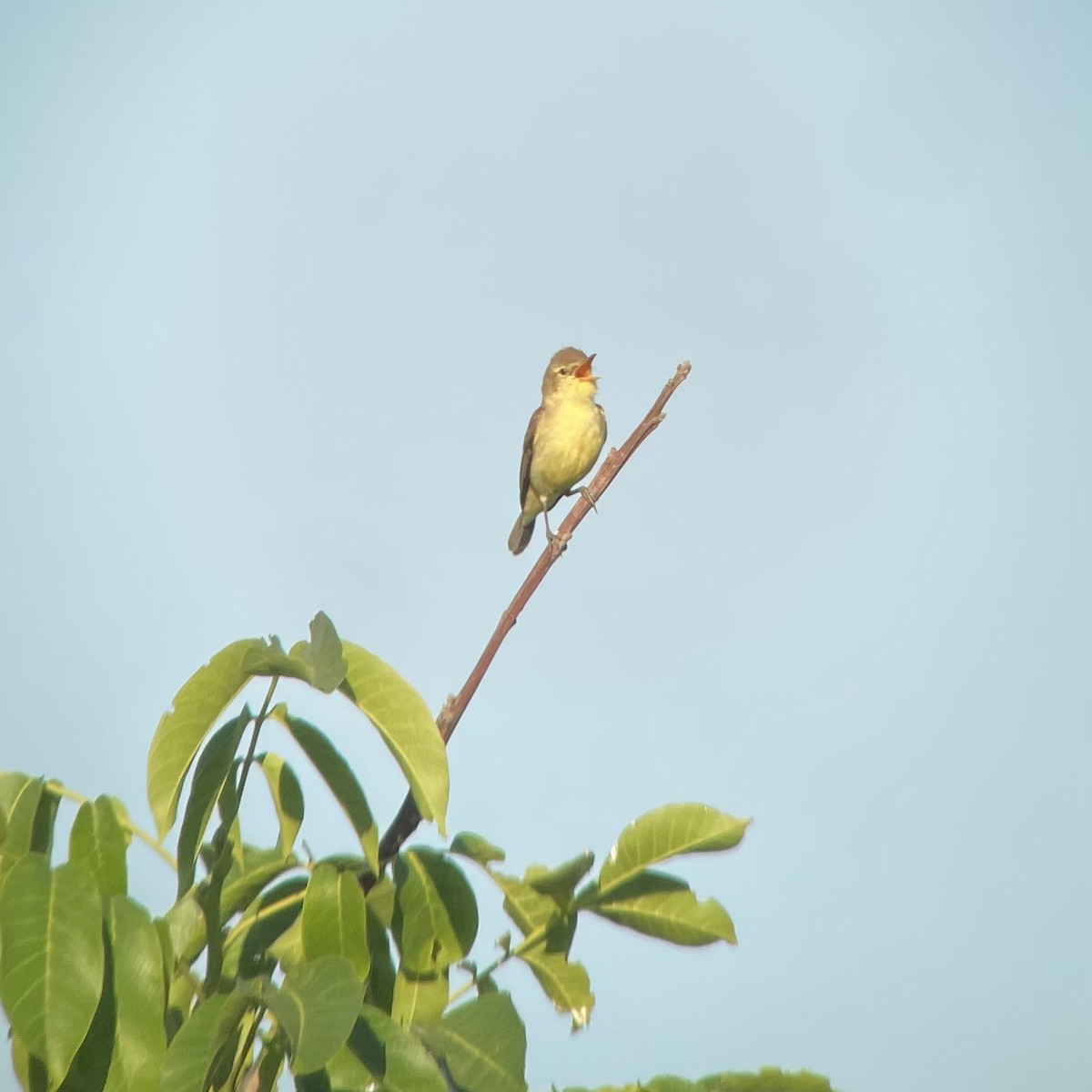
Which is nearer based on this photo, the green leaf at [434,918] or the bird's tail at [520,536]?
the green leaf at [434,918]

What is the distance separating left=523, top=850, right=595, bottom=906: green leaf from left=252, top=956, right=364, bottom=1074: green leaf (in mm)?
522

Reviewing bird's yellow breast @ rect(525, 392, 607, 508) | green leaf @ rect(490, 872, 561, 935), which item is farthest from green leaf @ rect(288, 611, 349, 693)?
bird's yellow breast @ rect(525, 392, 607, 508)

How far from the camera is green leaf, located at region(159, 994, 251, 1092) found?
6.17ft

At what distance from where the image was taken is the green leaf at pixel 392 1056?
203 centimetres

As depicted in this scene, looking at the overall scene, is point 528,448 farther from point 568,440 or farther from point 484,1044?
point 484,1044

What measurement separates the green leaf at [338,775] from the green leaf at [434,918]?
0.45ft

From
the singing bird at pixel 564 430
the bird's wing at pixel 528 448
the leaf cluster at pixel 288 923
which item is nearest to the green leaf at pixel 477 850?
the leaf cluster at pixel 288 923

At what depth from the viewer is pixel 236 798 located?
2342mm

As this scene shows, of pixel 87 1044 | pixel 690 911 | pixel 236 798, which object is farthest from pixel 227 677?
pixel 690 911

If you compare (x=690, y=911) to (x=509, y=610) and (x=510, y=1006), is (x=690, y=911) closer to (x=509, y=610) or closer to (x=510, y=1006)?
(x=510, y=1006)

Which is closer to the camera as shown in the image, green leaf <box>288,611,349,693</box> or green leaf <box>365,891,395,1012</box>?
green leaf <box>288,611,349,693</box>

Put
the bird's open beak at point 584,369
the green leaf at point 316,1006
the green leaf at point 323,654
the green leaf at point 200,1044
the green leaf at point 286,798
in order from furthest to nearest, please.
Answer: the bird's open beak at point 584,369
the green leaf at point 286,798
the green leaf at point 323,654
the green leaf at point 200,1044
the green leaf at point 316,1006

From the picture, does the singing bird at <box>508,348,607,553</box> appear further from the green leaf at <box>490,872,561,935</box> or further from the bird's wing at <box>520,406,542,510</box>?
the green leaf at <box>490,872,561,935</box>

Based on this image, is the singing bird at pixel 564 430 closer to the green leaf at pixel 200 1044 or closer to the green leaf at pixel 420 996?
the green leaf at pixel 420 996
